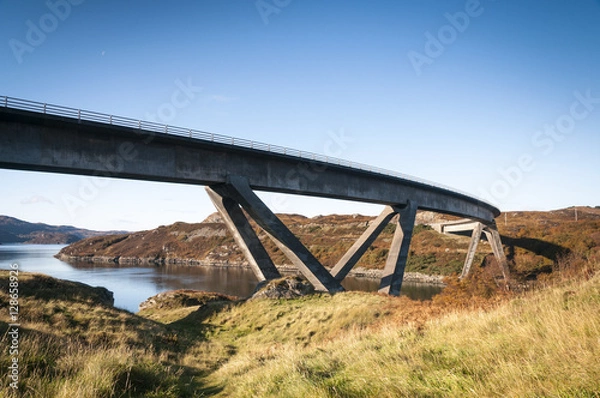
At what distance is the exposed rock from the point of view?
23169 mm

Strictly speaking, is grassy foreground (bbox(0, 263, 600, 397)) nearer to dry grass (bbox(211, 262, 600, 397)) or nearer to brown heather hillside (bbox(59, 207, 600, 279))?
dry grass (bbox(211, 262, 600, 397))

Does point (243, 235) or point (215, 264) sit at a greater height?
point (243, 235)

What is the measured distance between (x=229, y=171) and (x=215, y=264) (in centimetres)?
7164

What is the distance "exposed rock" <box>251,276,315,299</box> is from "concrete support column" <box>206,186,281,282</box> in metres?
0.83

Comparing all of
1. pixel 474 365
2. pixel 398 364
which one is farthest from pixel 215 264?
pixel 474 365

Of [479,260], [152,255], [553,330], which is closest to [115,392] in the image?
[553,330]

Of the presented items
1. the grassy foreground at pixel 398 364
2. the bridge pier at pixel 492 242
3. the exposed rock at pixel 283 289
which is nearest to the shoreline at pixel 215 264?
the bridge pier at pixel 492 242

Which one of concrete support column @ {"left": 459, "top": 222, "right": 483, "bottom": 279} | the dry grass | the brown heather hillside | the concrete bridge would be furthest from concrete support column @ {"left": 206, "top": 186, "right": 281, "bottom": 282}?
concrete support column @ {"left": 459, "top": 222, "right": 483, "bottom": 279}

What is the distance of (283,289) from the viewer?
23.5 meters

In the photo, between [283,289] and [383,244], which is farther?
[383,244]

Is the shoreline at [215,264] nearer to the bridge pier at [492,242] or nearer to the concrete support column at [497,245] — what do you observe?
the bridge pier at [492,242]

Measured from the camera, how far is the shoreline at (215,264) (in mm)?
58312

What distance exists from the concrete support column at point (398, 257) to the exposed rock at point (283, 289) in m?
9.36

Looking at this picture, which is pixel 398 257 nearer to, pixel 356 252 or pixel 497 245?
pixel 356 252
